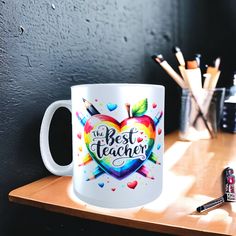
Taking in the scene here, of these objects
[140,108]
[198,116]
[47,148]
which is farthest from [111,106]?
[198,116]

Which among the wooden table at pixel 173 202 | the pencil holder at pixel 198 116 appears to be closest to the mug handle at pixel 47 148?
the wooden table at pixel 173 202

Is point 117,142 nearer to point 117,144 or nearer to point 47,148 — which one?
point 117,144

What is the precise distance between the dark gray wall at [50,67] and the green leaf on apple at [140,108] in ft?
0.55

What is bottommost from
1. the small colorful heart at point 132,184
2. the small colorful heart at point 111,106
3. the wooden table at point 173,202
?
the wooden table at point 173,202

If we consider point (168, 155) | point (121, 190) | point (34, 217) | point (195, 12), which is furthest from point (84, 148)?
point (195, 12)

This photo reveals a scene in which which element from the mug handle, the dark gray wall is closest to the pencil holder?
the dark gray wall

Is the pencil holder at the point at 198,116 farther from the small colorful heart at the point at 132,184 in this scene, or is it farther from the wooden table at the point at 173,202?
the small colorful heart at the point at 132,184

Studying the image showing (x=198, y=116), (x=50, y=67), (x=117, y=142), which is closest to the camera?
(x=117, y=142)

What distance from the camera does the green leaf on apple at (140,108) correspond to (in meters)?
0.33

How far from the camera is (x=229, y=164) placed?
516 mm

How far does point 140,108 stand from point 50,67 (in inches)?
7.2

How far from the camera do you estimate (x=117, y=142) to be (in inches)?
12.9

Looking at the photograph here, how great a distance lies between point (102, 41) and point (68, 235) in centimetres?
35

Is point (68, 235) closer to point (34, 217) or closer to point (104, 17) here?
point (34, 217)
